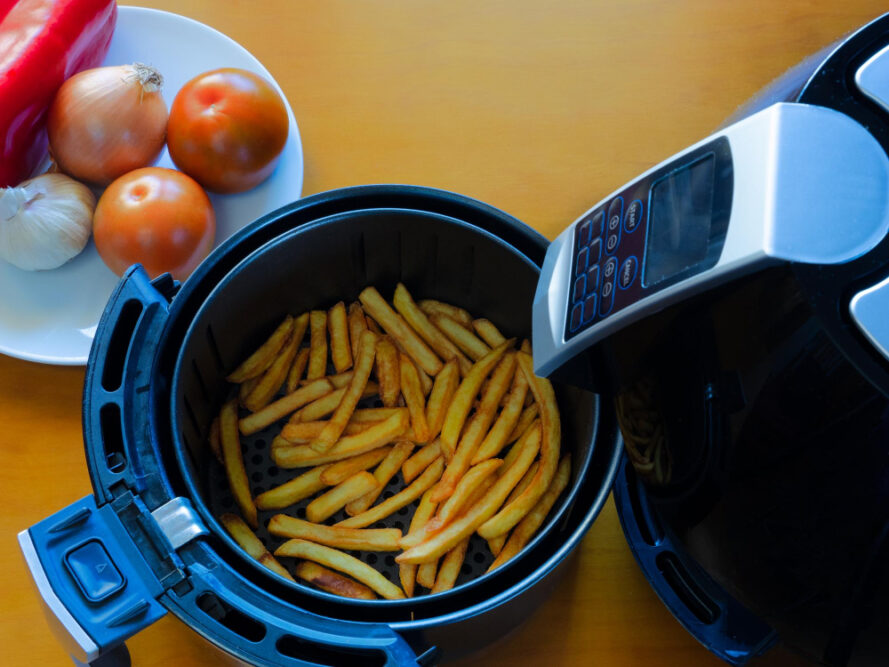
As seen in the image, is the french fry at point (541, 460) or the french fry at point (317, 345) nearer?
the french fry at point (541, 460)

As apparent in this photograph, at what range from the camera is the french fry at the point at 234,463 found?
2.63 feet

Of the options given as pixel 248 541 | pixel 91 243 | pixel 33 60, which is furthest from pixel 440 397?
pixel 33 60

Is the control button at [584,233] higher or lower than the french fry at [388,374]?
higher

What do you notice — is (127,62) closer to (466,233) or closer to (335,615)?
(466,233)

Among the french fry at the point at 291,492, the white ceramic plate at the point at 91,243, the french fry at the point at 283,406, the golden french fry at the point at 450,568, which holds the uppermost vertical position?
the white ceramic plate at the point at 91,243

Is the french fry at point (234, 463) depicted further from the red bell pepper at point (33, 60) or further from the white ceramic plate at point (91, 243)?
the red bell pepper at point (33, 60)

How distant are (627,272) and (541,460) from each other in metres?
0.32

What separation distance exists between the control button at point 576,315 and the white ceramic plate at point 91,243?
52cm

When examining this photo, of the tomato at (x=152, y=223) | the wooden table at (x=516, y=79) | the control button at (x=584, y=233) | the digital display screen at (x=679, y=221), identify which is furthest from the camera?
the wooden table at (x=516, y=79)

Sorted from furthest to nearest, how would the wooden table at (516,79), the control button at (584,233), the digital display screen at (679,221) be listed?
the wooden table at (516,79) < the control button at (584,233) < the digital display screen at (679,221)

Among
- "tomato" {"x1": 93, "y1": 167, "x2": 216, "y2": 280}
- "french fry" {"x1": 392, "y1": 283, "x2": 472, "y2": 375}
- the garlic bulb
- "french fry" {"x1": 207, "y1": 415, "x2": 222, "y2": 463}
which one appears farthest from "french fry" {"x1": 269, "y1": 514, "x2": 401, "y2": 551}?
the garlic bulb

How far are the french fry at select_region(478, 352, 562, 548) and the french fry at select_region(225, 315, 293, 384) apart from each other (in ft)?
0.92

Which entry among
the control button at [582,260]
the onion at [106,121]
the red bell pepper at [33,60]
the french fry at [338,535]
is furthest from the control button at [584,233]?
the red bell pepper at [33,60]

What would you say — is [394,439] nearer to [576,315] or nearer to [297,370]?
[297,370]
